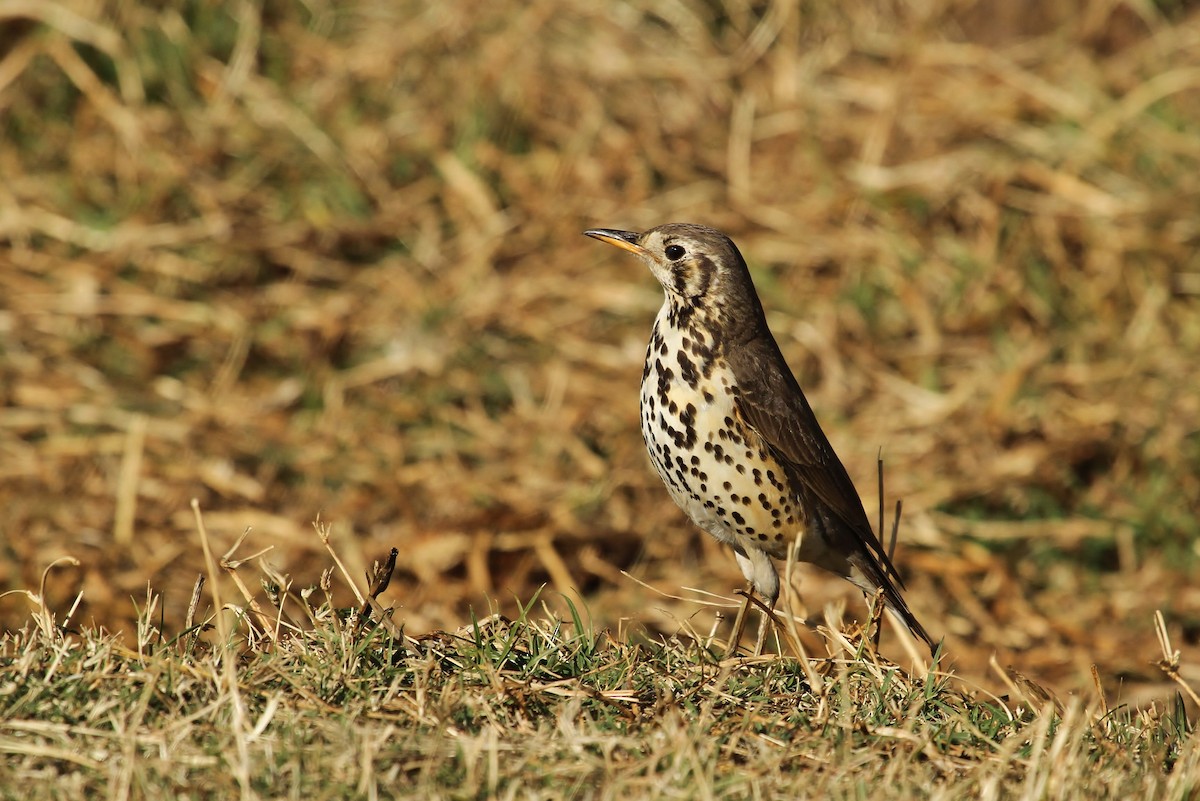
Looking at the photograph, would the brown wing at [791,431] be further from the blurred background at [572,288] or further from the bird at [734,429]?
the blurred background at [572,288]

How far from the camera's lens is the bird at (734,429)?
4.71 metres

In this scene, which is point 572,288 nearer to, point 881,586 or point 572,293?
point 572,293

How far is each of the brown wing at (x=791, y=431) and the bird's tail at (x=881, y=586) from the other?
132 mm

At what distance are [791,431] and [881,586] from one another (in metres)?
0.67

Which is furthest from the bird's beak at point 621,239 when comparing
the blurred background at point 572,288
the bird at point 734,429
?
the blurred background at point 572,288

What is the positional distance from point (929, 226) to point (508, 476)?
2.95m

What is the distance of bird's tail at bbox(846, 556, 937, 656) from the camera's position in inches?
197

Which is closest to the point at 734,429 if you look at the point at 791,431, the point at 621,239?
the point at 791,431

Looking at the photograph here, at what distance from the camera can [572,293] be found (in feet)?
28.5

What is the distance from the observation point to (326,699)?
12.2 ft

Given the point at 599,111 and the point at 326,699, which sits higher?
the point at 599,111

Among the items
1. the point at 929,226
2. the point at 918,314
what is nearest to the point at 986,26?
the point at 929,226

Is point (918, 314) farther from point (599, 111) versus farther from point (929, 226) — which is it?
point (599, 111)

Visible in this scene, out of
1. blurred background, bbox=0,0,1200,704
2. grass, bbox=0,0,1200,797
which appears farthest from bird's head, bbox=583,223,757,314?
blurred background, bbox=0,0,1200,704
